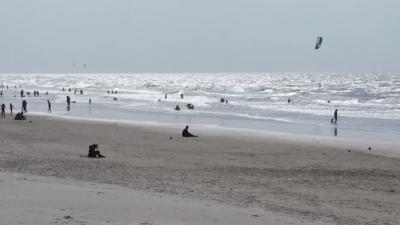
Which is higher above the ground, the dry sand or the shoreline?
the dry sand

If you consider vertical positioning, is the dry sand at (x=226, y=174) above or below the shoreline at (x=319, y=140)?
above

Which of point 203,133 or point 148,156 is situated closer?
point 148,156

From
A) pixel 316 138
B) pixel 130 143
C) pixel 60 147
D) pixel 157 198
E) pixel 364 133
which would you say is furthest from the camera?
pixel 364 133

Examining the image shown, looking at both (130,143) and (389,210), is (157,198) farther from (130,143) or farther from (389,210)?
(130,143)

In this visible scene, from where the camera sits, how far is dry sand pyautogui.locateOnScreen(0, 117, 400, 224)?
29.3 feet

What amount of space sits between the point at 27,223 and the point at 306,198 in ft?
18.3

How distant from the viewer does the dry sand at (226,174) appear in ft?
29.3

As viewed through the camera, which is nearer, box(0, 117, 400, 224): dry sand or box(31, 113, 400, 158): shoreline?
box(0, 117, 400, 224): dry sand

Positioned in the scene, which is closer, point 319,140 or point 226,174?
point 226,174

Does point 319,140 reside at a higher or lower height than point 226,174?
lower

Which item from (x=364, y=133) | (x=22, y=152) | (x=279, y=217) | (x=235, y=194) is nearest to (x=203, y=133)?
(x=364, y=133)

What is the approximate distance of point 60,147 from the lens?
18828 mm

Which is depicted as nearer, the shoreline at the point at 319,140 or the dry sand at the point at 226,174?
the dry sand at the point at 226,174

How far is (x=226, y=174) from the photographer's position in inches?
531
